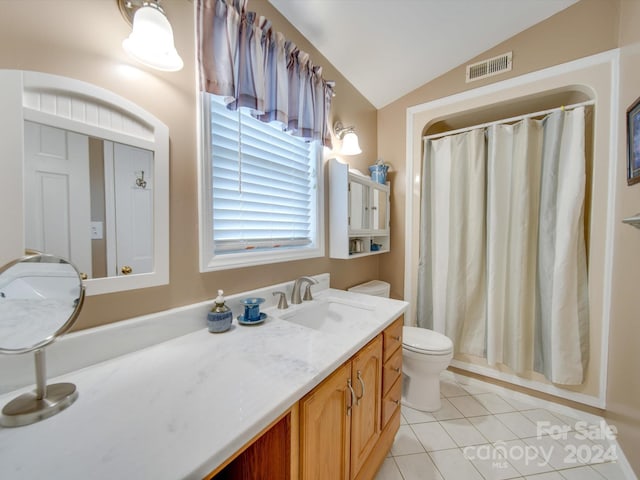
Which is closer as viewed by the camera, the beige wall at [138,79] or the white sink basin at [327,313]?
the beige wall at [138,79]

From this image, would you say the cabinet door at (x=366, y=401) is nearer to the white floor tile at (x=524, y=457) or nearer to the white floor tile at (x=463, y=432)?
the white floor tile at (x=463, y=432)

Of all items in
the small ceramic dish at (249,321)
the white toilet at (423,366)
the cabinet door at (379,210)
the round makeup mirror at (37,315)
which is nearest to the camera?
the round makeup mirror at (37,315)

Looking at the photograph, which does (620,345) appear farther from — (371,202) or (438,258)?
(371,202)

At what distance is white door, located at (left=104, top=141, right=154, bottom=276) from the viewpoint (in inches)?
32.2

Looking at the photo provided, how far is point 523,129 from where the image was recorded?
1.80 m

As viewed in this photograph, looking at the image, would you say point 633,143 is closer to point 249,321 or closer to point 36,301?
point 249,321

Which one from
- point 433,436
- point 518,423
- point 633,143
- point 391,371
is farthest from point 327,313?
point 633,143

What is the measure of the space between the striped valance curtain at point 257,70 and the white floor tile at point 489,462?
6.69 ft

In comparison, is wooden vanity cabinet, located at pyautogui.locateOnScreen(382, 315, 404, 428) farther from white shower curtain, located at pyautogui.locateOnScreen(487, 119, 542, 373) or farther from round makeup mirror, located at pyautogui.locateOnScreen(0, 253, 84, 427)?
round makeup mirror, located at pyautogui.locateOnScreen(0, 253, 84, 427)

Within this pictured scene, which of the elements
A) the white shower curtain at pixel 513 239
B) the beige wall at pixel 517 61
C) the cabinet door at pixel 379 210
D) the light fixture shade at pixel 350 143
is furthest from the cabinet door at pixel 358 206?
the white shower curtain at pixel 513 239

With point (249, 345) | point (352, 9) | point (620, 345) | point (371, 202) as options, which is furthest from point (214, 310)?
point (620, 345)

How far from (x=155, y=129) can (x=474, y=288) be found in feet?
7.50

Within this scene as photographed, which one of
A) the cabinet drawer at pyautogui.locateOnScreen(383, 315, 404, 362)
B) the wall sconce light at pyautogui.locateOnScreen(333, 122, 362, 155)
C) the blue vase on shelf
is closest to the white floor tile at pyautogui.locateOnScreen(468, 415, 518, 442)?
the cabinet drawer at pyautogui.locateOnScreen(383, 315, 404, 362)

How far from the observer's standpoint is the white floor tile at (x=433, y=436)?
1.47 metres
